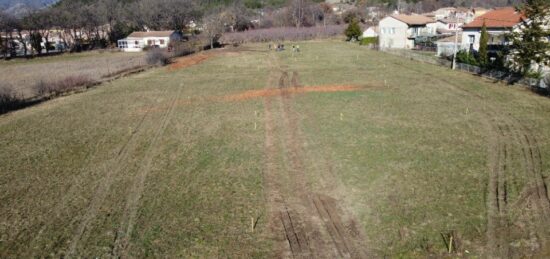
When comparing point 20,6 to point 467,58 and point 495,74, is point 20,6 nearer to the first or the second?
point 467,58

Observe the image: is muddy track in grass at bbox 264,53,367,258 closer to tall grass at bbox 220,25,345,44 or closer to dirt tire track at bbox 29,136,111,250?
dirt tire track at bbox 29,136,111,250

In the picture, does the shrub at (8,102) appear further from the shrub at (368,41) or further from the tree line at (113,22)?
the shrub at (368,41)

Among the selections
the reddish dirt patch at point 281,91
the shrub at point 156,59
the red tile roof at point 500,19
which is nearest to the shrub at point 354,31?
the red tile roof at point 500,19

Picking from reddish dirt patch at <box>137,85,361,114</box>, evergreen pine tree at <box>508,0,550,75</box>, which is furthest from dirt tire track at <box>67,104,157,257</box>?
evergreen pine tree at <box>508,0,550,75</box>

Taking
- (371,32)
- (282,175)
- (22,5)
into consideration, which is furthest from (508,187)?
(22,5)

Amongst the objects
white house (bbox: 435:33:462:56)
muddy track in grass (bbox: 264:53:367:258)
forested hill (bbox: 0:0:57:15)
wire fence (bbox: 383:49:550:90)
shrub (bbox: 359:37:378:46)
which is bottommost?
muddy track in grass (bbox: 264:53:367:258)
